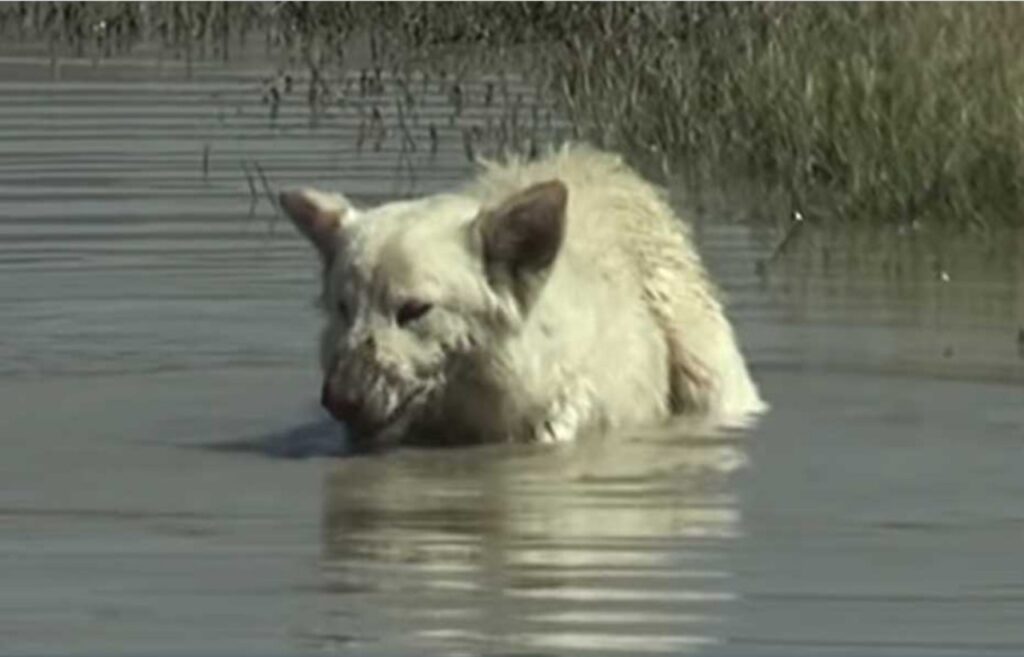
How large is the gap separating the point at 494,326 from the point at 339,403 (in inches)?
25.8

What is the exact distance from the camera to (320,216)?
12.1m

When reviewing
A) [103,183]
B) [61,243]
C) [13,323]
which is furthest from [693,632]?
[103,183]

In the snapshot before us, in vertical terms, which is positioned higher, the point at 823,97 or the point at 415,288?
the point at 415,288

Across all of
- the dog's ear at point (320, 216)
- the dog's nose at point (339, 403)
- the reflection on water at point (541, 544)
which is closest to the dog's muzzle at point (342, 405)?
the dog's nose at point (339, 403)

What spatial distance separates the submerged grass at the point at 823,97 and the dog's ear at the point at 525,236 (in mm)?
6360

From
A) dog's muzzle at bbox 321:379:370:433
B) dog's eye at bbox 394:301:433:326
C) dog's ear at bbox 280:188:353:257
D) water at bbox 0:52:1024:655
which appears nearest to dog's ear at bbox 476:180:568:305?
dog's eye at bbox 394:301:433:326

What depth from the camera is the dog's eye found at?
11.8 metres

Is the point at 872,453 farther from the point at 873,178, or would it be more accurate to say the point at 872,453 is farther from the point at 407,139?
the point at 407,139

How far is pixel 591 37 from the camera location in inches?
1000

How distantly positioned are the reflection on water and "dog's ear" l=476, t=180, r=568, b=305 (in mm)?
546

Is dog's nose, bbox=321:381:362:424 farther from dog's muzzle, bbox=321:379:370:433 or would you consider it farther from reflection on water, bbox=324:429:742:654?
reflection on water, bbox=324:429:742:654

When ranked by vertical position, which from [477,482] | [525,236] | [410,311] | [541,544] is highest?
[525,236]

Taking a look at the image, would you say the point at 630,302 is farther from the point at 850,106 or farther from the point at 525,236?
the point at 850,106

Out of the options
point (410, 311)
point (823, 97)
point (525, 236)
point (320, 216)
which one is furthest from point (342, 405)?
point (823, 97)
